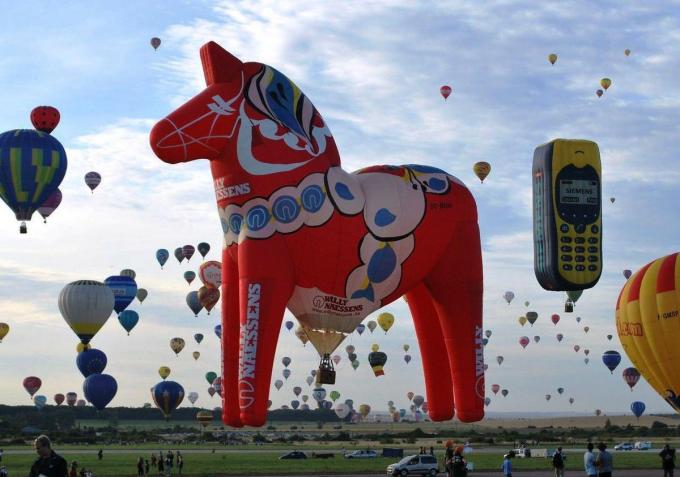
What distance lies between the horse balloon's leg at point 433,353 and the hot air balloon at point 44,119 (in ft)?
91.4

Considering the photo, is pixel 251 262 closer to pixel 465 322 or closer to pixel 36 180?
pixel 465 322

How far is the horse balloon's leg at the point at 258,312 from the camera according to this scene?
19.5 m

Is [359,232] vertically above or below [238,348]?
above

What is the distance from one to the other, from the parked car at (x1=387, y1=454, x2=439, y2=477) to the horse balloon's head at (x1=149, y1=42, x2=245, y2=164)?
1594 centimetres

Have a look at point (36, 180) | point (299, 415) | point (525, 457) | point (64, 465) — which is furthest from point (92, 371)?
point (299, 415)

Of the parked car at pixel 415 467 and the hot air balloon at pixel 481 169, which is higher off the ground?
the hot air balloon at pixel 481 169

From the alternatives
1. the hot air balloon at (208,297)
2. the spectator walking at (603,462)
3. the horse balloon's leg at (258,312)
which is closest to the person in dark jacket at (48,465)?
the horse balloon's leg at (258,312)

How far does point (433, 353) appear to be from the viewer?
22.7m

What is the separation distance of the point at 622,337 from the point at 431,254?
32.9 ft

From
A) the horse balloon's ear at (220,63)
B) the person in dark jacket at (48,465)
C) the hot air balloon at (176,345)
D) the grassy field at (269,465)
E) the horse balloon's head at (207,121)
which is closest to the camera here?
the person in dark jacket at (48,465)

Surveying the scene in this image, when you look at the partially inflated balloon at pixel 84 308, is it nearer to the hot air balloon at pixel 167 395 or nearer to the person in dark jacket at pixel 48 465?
the hot air balloon at pixel 167 395

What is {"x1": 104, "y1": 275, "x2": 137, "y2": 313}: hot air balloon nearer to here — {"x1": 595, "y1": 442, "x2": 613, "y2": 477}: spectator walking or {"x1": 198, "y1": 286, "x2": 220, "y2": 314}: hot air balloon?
{"x1": 198, "y1": 286, "x2": 220, "y2": 314}: hot air balloon

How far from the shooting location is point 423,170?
21.8 metres

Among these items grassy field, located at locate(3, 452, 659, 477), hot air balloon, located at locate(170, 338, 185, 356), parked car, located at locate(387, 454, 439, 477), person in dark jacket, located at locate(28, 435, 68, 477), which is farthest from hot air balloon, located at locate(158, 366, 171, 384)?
person in dark jacket, located at locate(28, 435, 68, 477)
